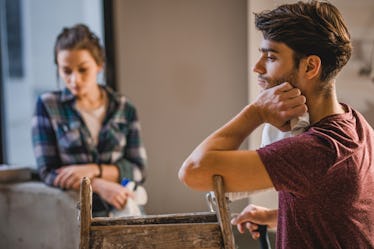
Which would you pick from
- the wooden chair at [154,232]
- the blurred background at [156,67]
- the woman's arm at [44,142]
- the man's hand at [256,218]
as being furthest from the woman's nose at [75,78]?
the wooden chair at [154,232]

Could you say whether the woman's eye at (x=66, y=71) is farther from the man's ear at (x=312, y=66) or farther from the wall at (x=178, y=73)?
the man's ear at (x=312, y=66)

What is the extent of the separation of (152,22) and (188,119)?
60 centimetres

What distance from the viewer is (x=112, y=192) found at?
2.17 meters

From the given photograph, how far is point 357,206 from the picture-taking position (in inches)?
44.3

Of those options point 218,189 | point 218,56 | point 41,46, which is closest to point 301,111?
point 218,189

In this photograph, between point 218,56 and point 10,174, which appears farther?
point 218,56

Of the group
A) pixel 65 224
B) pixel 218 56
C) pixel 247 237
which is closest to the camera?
pixel 247 237

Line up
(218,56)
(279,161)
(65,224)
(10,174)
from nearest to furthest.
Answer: (279,161), (65,224), (10,174), (218,56)

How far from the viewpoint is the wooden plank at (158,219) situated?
1.12 metres

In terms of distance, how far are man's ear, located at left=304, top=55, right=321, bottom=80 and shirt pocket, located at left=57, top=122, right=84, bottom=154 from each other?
4.17 ft

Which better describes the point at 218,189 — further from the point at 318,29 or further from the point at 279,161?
the point at 318,29

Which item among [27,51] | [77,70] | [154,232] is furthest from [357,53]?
[27,51]

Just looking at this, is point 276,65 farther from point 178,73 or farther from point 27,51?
point 27,51

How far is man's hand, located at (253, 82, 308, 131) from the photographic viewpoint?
3.82 ft
